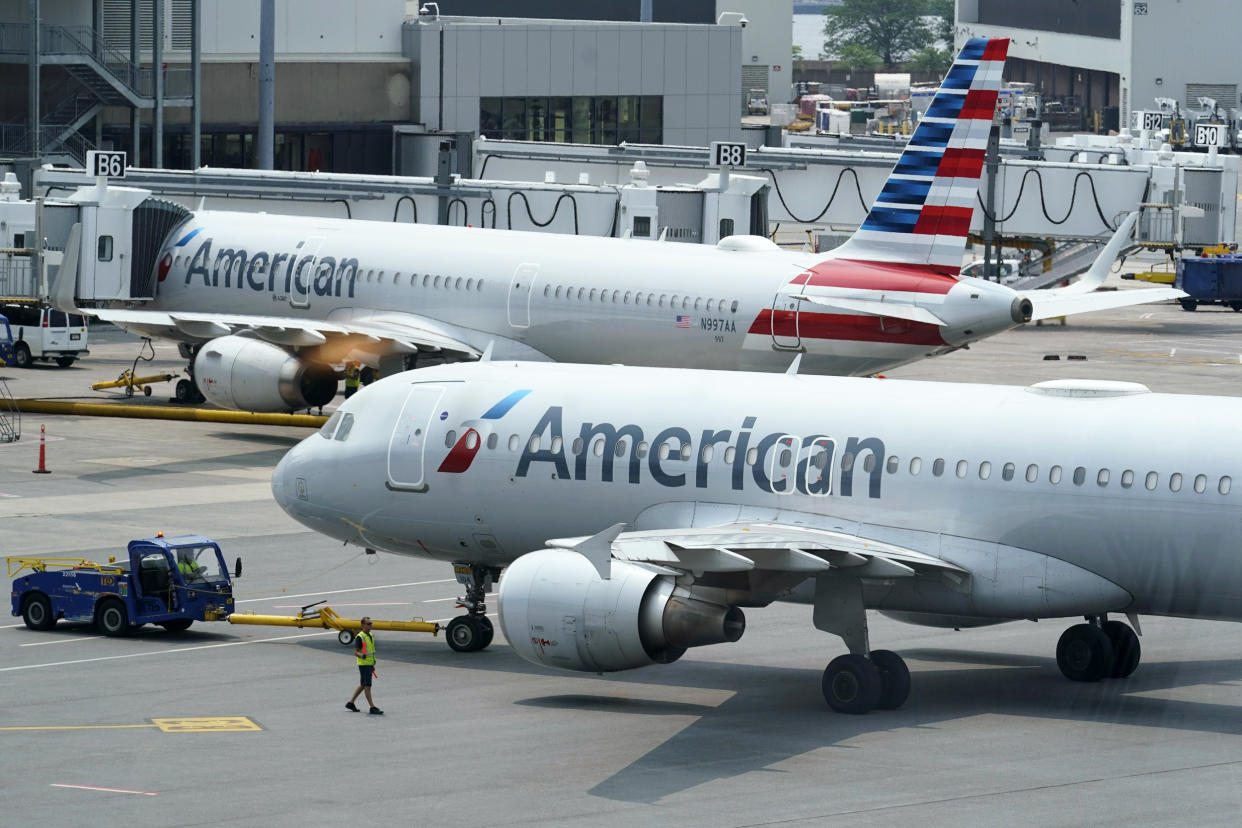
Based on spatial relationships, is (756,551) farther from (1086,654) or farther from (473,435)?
(473,435)

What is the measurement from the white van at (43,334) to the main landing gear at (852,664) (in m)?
42.7

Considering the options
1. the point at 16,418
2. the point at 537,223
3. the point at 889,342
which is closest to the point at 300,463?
the point at 889,342

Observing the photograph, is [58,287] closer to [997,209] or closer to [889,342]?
[889,342]

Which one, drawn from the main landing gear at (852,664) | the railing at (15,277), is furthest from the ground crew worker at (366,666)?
the railing at (15,277)

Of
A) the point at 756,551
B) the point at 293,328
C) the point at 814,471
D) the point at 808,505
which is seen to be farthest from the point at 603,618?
the point at 293,328

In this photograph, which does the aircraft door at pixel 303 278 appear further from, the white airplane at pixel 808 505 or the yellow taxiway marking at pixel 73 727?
the yellow taxiway marking at pixel 73 727

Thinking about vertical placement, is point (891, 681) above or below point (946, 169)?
below

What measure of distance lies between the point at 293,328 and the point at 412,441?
66.7 ft

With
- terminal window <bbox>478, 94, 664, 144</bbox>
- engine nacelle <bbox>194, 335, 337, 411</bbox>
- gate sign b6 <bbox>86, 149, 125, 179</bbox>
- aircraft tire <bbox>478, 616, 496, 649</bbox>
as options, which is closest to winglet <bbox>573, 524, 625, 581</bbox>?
aircraft tire <bbox>478, 616, 496, 649</bbox>

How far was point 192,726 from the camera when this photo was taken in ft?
86.3

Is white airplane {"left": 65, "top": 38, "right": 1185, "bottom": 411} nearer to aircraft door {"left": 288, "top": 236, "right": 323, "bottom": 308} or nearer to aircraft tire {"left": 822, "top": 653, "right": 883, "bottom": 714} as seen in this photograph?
aircraft door {"left": 288, "top": 236, "right": 323, "bottom": 308}

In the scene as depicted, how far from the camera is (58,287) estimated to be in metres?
57.0

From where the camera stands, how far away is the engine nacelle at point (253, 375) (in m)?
50.1

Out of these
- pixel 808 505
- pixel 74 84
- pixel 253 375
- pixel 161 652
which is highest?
pixel 74 84
